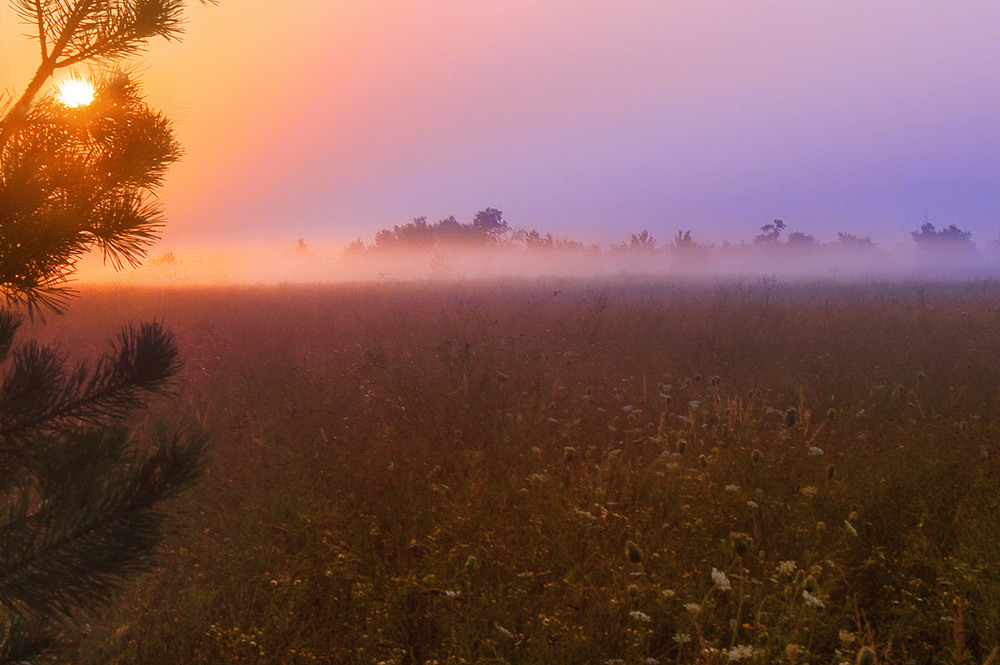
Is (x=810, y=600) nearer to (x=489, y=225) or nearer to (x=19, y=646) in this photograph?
(x=19, y=646)

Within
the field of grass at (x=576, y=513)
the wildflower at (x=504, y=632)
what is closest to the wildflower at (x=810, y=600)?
the field of grass at (x=576, y=513)

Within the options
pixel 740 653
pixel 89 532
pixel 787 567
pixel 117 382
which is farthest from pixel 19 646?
pixel 787 567

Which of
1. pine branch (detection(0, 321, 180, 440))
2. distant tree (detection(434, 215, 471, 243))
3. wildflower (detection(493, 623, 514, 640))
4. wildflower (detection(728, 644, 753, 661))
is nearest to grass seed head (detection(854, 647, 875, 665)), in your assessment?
wildflower (detection(728, 644, 753, 661))

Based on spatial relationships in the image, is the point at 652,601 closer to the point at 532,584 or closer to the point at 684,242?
the point at 532,584

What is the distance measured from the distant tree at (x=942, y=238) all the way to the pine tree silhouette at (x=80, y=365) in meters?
115

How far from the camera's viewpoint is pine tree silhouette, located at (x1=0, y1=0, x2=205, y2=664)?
2203 millimetres

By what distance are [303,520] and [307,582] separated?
75 centimetres

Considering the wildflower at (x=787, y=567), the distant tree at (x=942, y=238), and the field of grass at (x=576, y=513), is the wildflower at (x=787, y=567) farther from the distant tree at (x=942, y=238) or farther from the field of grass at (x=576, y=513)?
the distant tree at (x=942, y=238)

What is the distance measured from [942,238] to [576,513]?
116193 millimetres

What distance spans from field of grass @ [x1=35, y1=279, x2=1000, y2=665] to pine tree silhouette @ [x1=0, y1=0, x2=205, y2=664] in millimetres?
970

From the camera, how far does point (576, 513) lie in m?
3.93

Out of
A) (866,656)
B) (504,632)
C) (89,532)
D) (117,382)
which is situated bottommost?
(504,632)

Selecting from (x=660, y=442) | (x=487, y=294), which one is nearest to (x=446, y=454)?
(x=660, y=442)

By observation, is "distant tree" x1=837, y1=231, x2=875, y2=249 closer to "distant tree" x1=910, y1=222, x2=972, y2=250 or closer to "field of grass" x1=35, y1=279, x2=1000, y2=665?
"distant tree" x1=910, y1=222, x2=972, y2=250
